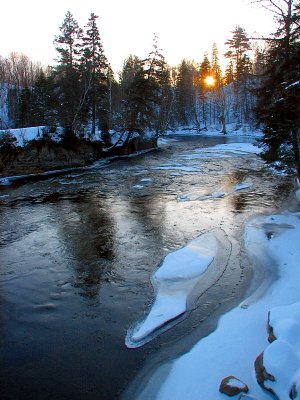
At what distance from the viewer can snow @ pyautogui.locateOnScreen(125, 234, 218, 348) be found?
728cm

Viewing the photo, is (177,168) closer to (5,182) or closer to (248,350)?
(5,182)

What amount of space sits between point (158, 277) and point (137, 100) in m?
30.5

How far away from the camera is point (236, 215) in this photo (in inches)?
582

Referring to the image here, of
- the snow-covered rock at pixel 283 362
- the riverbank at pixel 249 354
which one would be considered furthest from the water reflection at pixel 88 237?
the snow-covered rock at pixel 283 362

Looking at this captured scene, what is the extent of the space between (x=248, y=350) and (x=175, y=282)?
329 centimetres

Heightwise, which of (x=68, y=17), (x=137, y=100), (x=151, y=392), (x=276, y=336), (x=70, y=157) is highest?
(x=68, y=17)

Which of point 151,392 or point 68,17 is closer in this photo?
point 151,392

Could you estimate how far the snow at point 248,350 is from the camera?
505 cm

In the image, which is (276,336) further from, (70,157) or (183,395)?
(70,157)

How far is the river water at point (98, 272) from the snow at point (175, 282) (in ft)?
0.86

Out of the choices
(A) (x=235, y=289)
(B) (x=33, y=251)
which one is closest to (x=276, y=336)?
(A) (x=235, y=289)

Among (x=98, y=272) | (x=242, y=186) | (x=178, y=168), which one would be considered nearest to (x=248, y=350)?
(x=98, y=272)

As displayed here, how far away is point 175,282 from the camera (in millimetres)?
9250

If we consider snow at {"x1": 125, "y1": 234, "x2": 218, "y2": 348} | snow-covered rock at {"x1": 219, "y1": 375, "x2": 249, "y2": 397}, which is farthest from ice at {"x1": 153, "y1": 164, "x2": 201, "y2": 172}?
snow-covered rock at {"x1": 219, "y1": 375, "x2": 249, "y2": 397}
